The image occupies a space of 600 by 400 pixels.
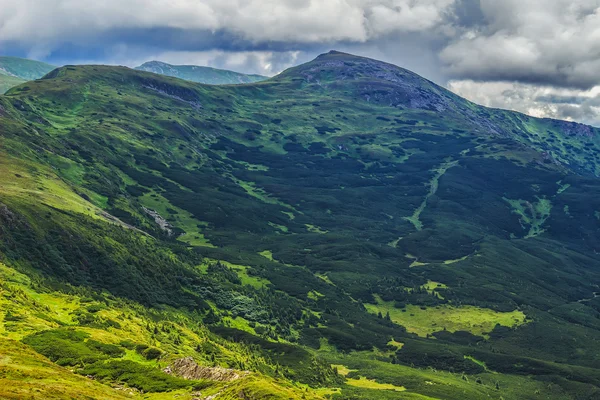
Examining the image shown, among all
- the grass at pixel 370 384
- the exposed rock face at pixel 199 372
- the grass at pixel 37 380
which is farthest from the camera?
the grass at pixel 370 384

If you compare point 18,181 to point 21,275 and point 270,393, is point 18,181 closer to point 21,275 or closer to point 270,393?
point 21,275

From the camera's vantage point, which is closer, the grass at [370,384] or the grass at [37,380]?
the grass at [37,380]

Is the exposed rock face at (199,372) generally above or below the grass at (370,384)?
above

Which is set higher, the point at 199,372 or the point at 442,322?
the point at 199,372

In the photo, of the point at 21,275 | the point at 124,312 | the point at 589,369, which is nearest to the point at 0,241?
the point at 21,275

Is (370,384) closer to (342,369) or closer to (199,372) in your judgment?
(342,369)

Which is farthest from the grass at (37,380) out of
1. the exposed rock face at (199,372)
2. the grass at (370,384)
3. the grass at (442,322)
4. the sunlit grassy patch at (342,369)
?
the grass at (442,322)

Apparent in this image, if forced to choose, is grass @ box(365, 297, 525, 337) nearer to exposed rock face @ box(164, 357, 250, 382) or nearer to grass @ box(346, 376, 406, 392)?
grass @ box(346, 376, 406, 392)

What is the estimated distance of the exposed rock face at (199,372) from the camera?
185 ft

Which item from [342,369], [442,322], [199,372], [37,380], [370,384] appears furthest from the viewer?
[442,322]

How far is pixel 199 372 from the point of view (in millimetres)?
58312

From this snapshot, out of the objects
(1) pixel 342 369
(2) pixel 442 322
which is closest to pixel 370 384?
(1) pixel 342 369

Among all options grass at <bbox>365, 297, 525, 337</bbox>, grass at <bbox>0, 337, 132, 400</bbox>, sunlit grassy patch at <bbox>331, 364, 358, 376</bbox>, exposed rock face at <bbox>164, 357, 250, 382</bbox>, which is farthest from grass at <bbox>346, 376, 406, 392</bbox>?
grass at <bbox>365, 297, 525, 337</bbox>

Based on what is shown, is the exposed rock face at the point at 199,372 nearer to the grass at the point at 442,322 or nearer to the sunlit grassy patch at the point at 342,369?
the sunlit grassy patch at the point at 342,369
